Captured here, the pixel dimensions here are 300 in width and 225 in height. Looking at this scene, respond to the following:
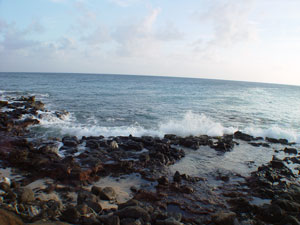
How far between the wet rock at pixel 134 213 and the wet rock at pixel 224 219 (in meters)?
1.95

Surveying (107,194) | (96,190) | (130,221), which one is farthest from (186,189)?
(96,190)

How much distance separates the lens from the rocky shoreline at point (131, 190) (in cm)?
528

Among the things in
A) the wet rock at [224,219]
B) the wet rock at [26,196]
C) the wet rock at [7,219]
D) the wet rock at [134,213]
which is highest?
the wet rock at [7,219]

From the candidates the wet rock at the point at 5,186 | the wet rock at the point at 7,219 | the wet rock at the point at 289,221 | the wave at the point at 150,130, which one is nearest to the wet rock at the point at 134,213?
the wet rock at the point at 7,219

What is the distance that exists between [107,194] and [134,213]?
150cm

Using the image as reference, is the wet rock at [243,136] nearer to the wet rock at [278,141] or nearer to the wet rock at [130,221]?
the wet rock at [278,141]

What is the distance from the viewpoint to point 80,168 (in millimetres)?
8055

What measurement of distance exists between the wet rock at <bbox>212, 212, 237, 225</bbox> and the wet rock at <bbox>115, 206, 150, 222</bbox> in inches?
76.7

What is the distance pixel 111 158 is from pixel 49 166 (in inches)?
105

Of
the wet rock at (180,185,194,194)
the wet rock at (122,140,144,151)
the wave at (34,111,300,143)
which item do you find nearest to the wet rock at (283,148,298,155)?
the wave at (34,111,300,143)

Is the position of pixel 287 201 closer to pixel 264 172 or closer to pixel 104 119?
pixel 264 172

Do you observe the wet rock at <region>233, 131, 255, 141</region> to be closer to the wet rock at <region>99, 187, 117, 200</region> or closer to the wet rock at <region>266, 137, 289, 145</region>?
the wet rock at <region>266, 137, 289, 145</region>

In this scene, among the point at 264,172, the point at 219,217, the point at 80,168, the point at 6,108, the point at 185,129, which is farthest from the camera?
the point at 6,108

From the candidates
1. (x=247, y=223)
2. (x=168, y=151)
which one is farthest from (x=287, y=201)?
(x=168, y=151)
